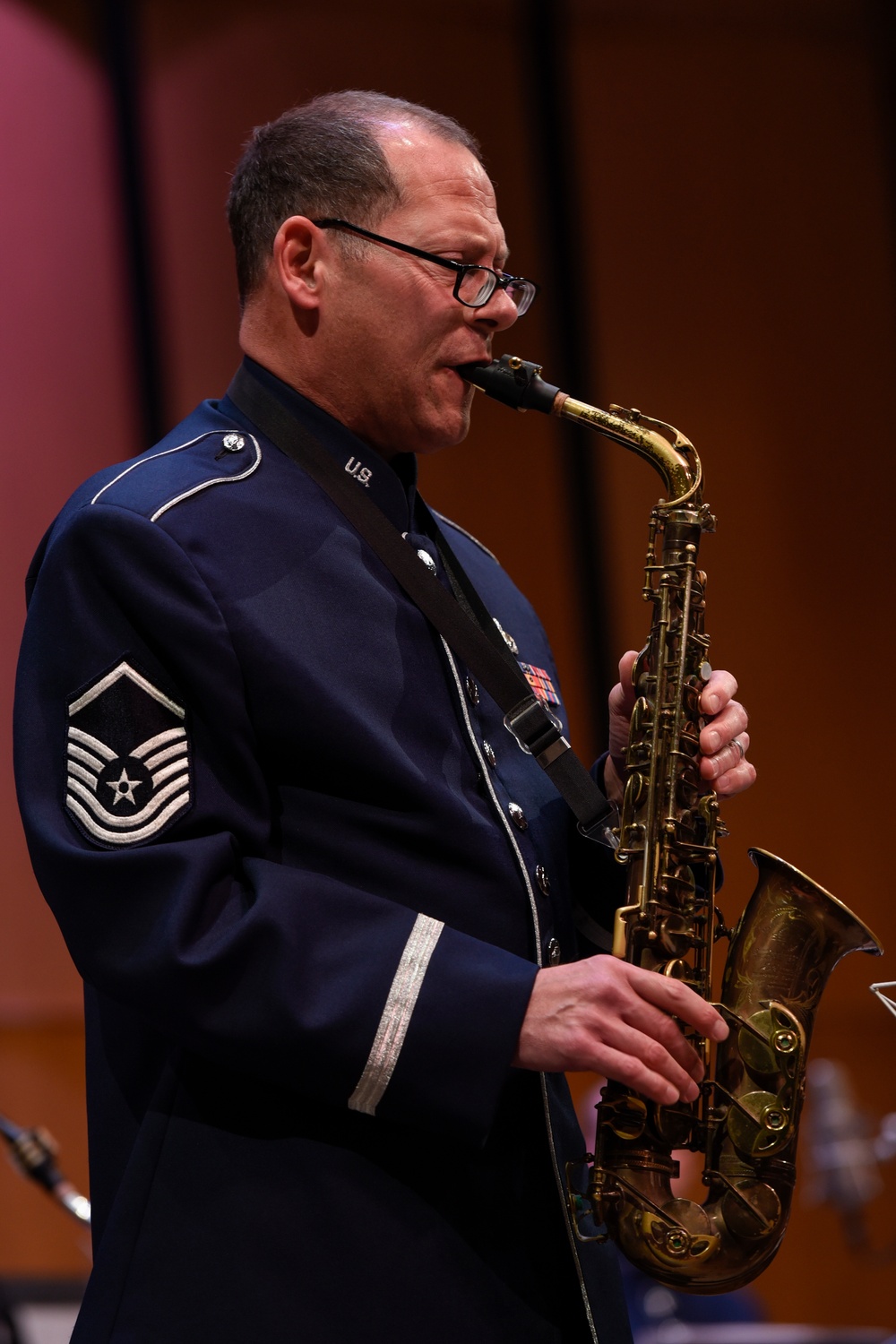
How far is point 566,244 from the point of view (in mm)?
4668

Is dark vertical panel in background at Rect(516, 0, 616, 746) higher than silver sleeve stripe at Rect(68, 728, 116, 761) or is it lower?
higher

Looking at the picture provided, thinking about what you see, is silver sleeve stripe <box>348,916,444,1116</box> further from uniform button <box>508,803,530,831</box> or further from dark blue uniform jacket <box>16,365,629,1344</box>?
uniform button <box>508,803,530,831</box>

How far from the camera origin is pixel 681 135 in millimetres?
4672

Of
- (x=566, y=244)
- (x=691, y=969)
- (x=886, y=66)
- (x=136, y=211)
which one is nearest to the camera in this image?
(x=691, y=969)

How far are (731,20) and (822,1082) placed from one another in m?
3.37

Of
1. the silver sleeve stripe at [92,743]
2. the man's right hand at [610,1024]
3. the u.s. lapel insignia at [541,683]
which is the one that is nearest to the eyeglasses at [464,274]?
the u.s. lapel insignia at [541,683]

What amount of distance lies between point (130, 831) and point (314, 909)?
20 centimetres

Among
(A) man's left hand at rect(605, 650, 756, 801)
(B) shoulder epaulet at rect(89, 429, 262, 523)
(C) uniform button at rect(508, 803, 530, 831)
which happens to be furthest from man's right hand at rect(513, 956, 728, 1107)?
(B) shoulder epaulet at rect(89, 429, 262, 523)

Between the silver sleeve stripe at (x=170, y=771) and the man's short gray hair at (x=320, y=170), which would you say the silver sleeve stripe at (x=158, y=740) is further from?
the man's short gray hair at (x=320, y=170)

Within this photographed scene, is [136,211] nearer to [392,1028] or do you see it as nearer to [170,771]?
[170,771]

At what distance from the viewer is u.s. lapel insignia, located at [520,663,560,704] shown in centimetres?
192

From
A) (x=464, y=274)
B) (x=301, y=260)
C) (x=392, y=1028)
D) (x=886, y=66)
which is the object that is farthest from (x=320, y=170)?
(x=886, y=66)

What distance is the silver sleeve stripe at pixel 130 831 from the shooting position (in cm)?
139

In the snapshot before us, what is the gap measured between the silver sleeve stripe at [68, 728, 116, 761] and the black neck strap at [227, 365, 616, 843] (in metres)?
0.44
